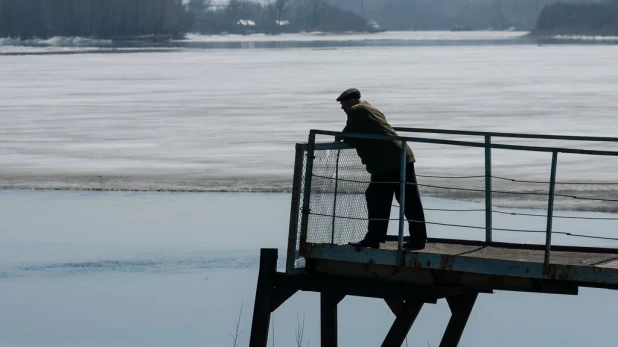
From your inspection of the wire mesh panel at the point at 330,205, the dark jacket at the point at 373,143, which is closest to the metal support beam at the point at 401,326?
the wire mesh panel at the point at 330,205

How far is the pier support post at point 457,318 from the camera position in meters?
10.3

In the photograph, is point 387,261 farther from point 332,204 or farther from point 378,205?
point 332,204

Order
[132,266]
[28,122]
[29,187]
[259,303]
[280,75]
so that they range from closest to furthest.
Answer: [259,303], [132,266], [29,187], [28,122], [280,75]

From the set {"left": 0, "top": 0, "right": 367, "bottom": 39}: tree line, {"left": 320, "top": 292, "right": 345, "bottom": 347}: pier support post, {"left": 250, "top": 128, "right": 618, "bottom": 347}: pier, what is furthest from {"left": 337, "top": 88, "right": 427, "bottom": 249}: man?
{"left": 0, "top": 0, "right": 367, "bottom": 39}: tree line

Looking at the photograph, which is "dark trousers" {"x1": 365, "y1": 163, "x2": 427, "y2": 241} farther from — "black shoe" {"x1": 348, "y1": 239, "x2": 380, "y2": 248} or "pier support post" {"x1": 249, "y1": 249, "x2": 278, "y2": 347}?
"pier support post" {"x1": 249, "y1": 249, "x2": 278, "y2": 347}

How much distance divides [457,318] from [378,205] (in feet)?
5.23

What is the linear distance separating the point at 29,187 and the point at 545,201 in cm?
978

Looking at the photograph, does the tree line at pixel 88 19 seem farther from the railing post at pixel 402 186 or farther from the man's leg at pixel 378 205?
the railing post at pixel 402 186

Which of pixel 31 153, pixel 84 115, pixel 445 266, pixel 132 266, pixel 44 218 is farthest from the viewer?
pixel 84 115

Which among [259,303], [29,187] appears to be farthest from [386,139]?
[29,187]

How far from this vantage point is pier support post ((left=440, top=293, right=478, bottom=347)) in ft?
33.8

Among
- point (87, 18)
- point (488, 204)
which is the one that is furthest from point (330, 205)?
point (87, 18)

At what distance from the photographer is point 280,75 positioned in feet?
188

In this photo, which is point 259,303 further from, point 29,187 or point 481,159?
point 481,159
